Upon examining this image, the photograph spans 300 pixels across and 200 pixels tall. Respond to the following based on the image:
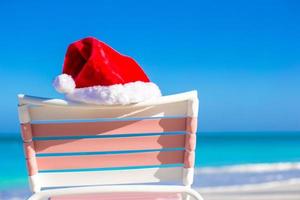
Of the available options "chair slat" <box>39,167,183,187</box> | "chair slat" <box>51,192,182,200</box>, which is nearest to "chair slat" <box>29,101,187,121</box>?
"chair slat" <box>39,167,183,187</box>

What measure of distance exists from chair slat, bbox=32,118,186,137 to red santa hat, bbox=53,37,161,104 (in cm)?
9

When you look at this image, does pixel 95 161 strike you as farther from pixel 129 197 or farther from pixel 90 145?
pixel 129 197

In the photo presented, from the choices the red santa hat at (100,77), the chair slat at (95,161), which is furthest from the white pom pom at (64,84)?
the chair slat at (95,161)

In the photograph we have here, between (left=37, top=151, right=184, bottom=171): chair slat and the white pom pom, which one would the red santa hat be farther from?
(left=37, top=151, right=184, bottom=171): chair slat

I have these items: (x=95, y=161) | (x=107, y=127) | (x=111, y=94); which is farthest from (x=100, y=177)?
(x=111, y=94)

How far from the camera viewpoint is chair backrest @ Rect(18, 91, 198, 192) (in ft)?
4.59

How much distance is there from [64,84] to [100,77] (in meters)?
0.11

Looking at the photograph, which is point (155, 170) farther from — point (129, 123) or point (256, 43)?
point (256, 43)

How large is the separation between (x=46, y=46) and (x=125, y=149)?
100ft

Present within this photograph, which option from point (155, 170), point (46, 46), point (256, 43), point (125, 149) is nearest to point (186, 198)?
point (155, 170)

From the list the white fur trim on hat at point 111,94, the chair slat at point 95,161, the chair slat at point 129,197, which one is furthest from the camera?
the chair slat at point 129,197

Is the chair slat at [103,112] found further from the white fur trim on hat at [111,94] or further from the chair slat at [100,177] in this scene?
the chair slat at [100,177]

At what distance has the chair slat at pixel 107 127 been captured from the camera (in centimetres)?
142

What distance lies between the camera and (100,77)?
139cm
